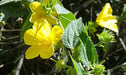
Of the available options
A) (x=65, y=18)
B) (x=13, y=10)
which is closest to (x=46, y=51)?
(x=65, y=18)

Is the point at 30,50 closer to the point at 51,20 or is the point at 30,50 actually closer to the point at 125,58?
the point at 51,20

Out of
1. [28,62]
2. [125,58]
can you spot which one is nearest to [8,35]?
[28,62]

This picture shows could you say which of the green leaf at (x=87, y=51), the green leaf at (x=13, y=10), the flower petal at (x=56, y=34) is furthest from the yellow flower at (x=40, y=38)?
the green leaf at (x=13, y=10)

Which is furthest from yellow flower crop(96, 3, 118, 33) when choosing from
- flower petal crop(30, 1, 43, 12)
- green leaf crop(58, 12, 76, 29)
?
flower petal crop(30, 1, 43, 12)

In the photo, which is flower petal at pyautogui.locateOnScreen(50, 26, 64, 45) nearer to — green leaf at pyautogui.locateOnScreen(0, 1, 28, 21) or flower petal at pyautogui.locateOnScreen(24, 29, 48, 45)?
flower petal at pyautogui.locateOnScreen(24, 29, 48, 45)

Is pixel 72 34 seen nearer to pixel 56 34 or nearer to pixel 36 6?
pixel 56 34

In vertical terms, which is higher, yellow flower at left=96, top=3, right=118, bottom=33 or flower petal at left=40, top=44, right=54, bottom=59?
yellow flower at left=96, top=3, right=118, bottom=33
